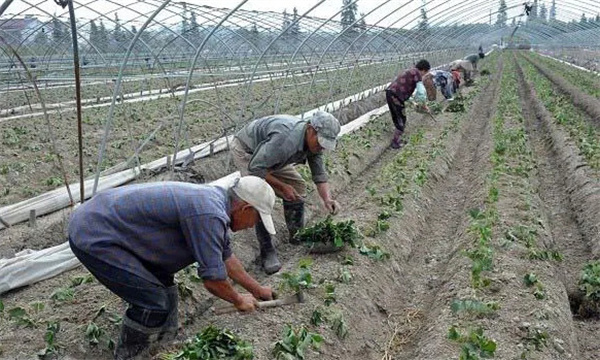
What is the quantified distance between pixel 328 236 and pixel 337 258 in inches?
9.8

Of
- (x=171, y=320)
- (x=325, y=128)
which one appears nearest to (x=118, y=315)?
(x=171, y=320)

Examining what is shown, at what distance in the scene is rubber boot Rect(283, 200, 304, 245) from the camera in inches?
277

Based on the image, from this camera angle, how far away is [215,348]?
4.17m

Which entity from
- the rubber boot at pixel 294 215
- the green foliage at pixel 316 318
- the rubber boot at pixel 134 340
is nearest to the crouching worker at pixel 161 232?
the rubber boot at pixel 134 340

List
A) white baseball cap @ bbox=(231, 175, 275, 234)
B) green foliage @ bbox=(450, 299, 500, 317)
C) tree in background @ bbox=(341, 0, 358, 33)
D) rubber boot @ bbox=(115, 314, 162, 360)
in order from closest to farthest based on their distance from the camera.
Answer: white baseball cap @ bbox=(231, 175, 275, 234) → rubber boot @ bbox=(115, 314, 162, 360) → green foliage @ bbox=(450, 299, 500, 317) → tree in background @ bbox=(341, 0, 358, 33)

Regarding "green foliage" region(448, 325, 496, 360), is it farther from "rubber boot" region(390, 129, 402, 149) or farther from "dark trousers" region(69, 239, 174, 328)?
"rubber boot" region(390, 129, 402, 149)

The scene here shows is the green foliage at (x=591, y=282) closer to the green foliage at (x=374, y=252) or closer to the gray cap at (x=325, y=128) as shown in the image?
the green foliage at (x=374, y=252)

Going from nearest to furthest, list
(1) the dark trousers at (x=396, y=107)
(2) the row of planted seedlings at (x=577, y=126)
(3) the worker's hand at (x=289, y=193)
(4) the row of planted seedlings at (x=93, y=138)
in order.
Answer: (3) the worker's hand at (x=289, y=193), (4) the row of planted seedlings at (x=93, y=138), (2) the row of planted seedlings at (x=577, y=126), (1) the dark trousers at (x=396, y=107)

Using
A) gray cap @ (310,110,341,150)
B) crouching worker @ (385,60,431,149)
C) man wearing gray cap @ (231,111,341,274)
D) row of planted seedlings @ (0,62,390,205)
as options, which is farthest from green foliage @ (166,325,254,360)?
crouching worker @ (385,60,431,149)

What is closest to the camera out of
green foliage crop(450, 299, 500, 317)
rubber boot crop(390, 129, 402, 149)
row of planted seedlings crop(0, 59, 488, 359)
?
row of planted seedlings crop(0, 59, 488, 359)

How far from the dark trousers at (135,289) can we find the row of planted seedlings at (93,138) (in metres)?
4.47

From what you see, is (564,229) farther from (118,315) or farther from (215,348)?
(118,315)

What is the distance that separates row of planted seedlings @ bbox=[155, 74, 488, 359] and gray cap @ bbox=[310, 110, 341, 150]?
112 centimetres

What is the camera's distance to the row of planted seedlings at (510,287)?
483 cm
